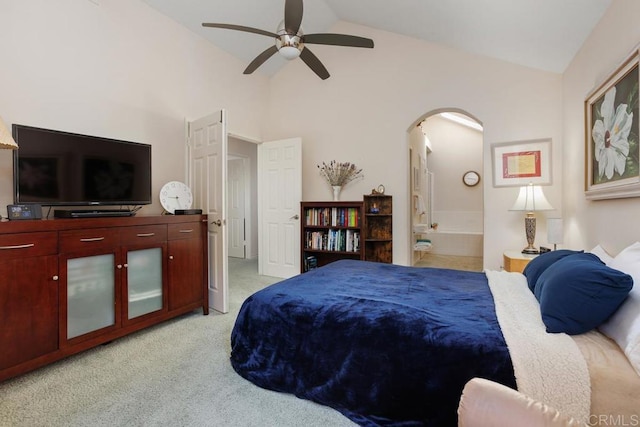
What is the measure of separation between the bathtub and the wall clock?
68 centimetres

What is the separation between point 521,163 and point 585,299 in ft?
8.65

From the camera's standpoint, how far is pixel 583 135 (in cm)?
262

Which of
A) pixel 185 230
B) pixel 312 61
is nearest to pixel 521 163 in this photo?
pixel 312 61

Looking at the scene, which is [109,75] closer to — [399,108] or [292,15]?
[292,15]

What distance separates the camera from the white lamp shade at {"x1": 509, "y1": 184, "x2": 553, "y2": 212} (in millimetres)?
3129

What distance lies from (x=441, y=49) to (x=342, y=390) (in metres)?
4.00

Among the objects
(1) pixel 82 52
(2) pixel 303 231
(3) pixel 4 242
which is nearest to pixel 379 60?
(2) pixel 303 231

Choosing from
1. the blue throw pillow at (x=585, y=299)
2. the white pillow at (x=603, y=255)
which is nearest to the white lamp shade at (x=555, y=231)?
the white pillow at (x=603, y=255)

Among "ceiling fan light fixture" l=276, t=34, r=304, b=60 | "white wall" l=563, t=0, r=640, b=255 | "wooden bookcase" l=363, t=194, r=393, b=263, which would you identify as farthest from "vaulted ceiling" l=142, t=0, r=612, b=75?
"wooden bookcase" l=363, t=194, r=393, b=263

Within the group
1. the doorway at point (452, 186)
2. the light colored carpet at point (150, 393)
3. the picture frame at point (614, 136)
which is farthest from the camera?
the doorway at point (452, 186)

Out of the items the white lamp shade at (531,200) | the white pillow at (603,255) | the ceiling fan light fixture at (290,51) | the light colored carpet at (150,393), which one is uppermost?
the ceiling fan light fixture at (290,51)

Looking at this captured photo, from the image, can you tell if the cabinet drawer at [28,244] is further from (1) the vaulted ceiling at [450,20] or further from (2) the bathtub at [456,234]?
(2) the bathtub at [456,234]

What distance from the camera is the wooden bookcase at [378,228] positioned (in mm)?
4109

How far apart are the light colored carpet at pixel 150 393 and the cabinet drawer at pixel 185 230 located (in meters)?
0.91
